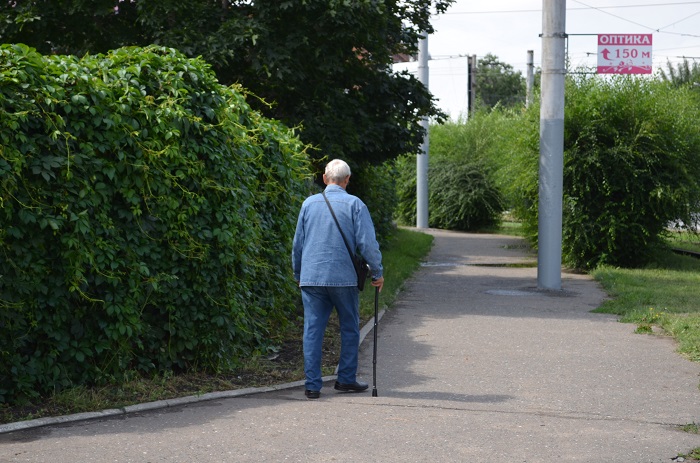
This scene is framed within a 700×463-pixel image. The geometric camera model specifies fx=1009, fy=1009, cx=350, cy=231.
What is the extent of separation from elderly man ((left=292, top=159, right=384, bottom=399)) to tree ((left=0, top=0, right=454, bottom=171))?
6129 millimetres

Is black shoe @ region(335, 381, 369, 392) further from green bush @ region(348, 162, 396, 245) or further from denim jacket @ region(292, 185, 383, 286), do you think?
green bush @ region(348, 162, 396, 245)

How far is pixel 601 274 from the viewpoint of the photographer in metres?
17.2

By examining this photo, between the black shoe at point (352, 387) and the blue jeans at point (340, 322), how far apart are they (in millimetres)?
31

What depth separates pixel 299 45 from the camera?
14375 mm

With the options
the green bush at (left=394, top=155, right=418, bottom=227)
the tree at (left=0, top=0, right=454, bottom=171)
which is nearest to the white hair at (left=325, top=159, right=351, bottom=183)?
the tree at (left=0, top=0, right=454, bottom=171)

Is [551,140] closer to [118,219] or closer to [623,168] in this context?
[623,168]

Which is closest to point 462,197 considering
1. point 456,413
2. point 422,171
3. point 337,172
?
point 422,171

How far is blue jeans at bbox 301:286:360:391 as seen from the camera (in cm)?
767

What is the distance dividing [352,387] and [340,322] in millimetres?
518

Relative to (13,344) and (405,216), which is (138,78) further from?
(405,216)

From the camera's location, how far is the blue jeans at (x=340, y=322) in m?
7.67

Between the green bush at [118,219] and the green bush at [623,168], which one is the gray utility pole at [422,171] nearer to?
the green bush at [623,168]

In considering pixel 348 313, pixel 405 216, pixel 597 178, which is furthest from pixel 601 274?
pixel 405 216

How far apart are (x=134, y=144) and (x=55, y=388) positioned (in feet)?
5.88
